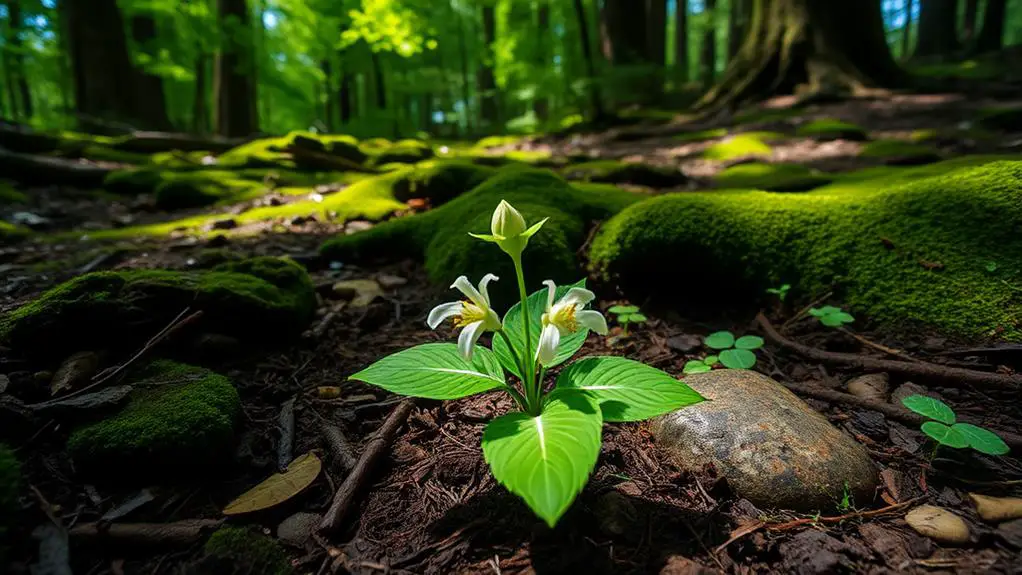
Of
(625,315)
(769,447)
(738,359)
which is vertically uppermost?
(625,315)

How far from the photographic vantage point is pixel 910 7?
30.4 metres

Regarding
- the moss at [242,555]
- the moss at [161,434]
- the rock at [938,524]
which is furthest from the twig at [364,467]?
the rock at [938,524]

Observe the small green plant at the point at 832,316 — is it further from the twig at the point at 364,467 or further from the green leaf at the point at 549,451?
the twig at the point at 364,467

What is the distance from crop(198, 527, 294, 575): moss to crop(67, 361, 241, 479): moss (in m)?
0.39

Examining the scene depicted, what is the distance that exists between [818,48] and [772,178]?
637cm

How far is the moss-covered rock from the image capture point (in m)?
2.08

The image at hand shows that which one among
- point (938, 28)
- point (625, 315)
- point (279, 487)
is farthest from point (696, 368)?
point (938, 28)

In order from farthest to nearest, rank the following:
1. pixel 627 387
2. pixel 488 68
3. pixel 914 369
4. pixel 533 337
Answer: pixel 488 68
pixel 914 369
pixel 533 337
pixel 627 387

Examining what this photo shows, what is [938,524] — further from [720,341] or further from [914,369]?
[720,341]

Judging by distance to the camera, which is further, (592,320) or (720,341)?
(720,341)

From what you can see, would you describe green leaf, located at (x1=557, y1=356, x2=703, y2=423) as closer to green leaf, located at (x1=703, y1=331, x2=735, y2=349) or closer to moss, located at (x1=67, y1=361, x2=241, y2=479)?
green leaf, located at (x1=703, y1=331, x2=735, y2=349)

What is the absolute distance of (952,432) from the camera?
1.63 metres

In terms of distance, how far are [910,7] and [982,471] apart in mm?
42161

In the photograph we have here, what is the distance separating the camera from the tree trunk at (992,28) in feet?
52.1
